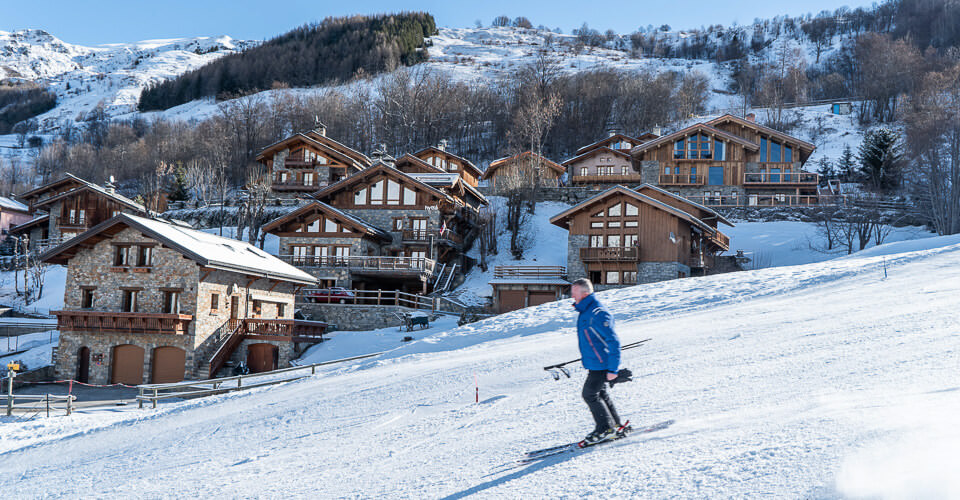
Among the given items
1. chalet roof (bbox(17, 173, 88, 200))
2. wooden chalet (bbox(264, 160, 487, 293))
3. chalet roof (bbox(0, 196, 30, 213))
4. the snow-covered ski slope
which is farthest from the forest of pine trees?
the snow-covered ski slope

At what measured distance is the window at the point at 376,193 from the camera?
4391 centimetres

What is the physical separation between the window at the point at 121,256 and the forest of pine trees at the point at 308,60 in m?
87.3

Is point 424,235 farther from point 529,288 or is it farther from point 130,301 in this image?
point 130,301

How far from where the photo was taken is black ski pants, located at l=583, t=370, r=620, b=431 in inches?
257

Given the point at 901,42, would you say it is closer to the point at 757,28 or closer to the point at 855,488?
the point at 757,28

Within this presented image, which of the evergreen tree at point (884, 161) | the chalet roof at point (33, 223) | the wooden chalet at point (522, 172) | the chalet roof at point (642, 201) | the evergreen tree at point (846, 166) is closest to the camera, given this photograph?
the chalet roof at point (642, 201)

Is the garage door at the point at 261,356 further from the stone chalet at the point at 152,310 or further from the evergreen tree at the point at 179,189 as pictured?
the evergreen tree at the point at 179,189

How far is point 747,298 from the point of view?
1800 cm

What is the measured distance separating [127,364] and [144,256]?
14.9ft

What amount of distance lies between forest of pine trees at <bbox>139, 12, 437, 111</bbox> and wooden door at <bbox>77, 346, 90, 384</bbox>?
3509 inches

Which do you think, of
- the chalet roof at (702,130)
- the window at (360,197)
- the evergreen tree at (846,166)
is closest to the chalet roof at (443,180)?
the window at (360,197)

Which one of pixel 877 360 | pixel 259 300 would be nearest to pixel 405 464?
pixel 877 360

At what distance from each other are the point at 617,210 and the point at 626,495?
3300 centimetres

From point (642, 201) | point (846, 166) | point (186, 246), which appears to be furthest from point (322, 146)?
point (846, 166)
